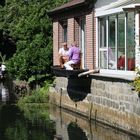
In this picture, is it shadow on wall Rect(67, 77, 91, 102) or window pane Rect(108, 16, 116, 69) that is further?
shadow on wall Rect(67, 77, 91, 102)

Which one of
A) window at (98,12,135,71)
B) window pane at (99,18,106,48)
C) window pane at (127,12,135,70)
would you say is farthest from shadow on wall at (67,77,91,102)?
window pane at (127,12,135,70)

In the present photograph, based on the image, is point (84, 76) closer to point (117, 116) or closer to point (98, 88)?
point (98, 88)

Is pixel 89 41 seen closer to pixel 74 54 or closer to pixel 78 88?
pixel 74 54

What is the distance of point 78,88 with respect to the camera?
84.6 ft

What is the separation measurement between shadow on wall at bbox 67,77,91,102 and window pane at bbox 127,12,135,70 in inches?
153

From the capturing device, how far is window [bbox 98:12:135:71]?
794 inches

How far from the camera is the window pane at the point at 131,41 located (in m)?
19.9

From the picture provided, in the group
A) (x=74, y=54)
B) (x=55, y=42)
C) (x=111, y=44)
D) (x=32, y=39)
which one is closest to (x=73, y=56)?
(x=74, y=54)

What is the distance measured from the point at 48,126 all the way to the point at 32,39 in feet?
46.1

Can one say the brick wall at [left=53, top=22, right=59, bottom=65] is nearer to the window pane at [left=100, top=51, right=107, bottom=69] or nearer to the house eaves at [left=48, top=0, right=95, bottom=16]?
the house eaves at [left=48, top=0, right=95, bottom=16]

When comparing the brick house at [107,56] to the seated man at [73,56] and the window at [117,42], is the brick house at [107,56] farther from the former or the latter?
the seated man at [73,56]

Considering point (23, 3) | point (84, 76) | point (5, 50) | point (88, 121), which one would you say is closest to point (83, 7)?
point (84, 76)

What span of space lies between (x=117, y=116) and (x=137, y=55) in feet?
7.21

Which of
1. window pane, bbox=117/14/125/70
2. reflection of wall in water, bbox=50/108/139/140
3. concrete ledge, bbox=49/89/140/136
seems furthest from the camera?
window pane, bbox=117/14/125/70
